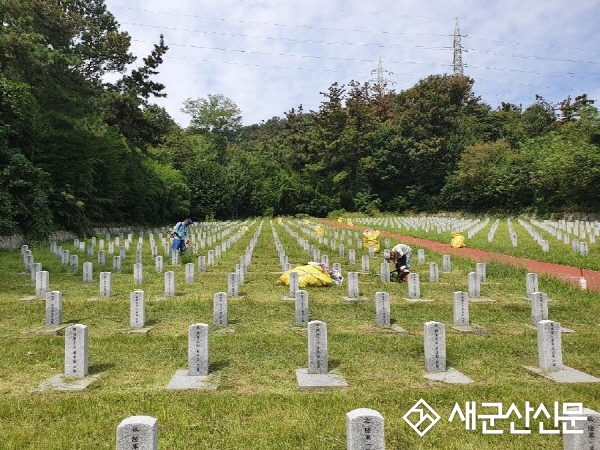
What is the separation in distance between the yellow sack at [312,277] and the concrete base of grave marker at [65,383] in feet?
22.0

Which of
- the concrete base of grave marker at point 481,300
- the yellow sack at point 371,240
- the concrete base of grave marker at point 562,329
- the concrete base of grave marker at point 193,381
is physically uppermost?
the yellow sack at point 371,240

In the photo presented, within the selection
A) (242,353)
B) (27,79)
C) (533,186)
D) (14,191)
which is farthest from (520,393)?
(533,186)

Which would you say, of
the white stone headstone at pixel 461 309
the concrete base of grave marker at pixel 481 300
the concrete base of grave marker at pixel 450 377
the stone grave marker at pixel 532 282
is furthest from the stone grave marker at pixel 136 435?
the stone grave marker at pixel 532 282

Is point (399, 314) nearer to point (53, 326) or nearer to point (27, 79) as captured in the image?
point (53, 326)

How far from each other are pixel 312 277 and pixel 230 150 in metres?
61.5

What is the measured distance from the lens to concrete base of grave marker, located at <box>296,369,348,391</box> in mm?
5078

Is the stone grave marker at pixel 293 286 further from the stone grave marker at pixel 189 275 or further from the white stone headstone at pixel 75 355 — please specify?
the white stone headstone at pixel 75 355

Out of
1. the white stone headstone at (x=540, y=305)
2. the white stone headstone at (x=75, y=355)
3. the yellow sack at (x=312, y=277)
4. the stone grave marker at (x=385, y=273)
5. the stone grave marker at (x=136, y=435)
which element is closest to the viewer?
the stone grave marker at (x=136, y=435)

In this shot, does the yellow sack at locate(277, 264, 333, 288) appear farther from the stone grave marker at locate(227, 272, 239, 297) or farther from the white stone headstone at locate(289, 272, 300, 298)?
the stone grave marker at locate(227, 272, 239, 297)

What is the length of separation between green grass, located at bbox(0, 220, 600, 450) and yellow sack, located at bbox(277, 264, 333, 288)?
0.81 meters

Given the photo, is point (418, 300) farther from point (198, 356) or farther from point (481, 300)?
point (198, 356)

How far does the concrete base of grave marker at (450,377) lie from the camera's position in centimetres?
A: 523

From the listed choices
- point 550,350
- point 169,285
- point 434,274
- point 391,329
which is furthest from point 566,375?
point 169,285

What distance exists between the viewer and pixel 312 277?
1183cm
